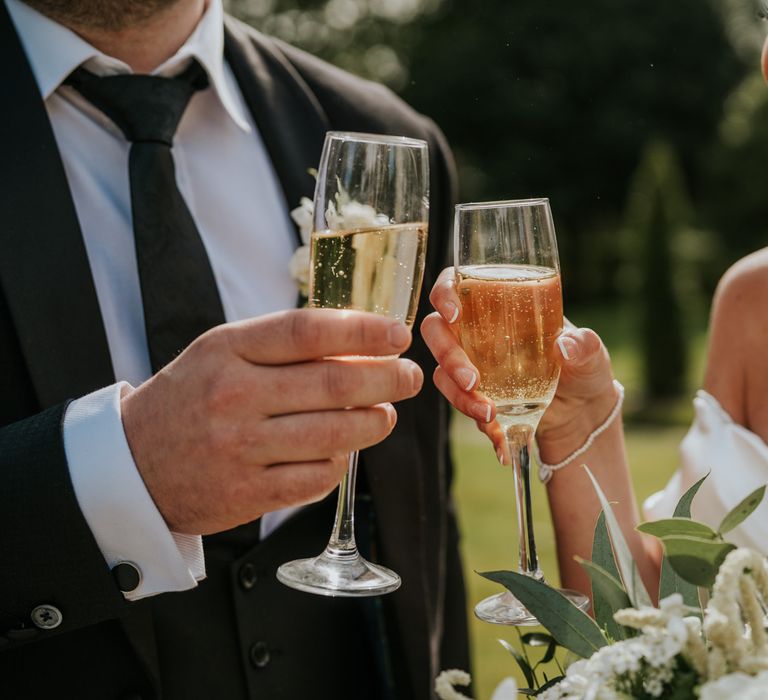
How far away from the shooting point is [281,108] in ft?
9.37

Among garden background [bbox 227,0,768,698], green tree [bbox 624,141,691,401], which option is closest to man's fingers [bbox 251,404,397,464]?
green tree [bbox 624,141,691,401]

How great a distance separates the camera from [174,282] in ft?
7.86

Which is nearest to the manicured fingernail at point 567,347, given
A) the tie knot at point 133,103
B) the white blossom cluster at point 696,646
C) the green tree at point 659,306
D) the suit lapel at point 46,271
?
the white blossom cluster at point 696,646

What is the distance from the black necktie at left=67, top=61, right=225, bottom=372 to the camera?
2369mm

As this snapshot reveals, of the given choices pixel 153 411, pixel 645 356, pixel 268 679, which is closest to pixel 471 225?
pixel 153 411

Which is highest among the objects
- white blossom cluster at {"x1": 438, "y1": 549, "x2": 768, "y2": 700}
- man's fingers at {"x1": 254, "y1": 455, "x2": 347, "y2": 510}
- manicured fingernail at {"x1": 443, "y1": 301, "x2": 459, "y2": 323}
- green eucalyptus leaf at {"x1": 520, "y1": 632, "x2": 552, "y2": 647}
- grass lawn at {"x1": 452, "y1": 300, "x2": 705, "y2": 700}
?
manicured fingernail at {"x1": 443, "y1": 301, "x2": 459, "y2": 323}

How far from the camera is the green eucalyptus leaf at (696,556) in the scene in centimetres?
127

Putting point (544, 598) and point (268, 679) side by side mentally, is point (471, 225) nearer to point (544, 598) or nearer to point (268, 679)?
point (544, 598)

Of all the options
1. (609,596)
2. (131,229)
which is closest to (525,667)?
(609,596)

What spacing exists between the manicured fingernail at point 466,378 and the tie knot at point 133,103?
1.05m

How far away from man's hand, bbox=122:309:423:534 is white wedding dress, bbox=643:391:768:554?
1176mm

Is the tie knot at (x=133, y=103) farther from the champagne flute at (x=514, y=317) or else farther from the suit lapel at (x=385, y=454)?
the champagne flute at (x=514, y=317)

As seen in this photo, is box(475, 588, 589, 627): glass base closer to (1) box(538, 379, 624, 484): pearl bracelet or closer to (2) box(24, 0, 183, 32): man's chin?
(1) box(538, 379, 624, 484): pearl bracelet

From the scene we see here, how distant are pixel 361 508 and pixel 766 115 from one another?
94.6 ft
